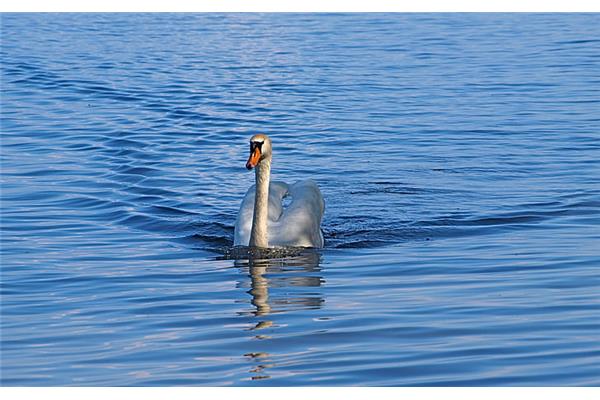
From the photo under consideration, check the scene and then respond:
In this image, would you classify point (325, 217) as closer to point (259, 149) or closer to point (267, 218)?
point (267, 218)

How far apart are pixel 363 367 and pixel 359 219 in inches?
248

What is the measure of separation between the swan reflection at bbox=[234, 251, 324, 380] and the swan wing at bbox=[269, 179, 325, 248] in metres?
0.21

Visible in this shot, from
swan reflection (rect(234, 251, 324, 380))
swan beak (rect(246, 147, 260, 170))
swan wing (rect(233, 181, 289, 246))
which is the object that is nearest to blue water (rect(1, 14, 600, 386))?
swan reflection (rect(234, 251, 324, 380))

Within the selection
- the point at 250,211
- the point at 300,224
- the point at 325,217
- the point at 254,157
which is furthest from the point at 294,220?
the point at 325,217

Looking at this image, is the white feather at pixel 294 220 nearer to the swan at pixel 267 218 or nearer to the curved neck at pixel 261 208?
the swan at pixel 267 218

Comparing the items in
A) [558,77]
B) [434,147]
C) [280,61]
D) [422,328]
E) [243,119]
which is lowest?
[422,328]

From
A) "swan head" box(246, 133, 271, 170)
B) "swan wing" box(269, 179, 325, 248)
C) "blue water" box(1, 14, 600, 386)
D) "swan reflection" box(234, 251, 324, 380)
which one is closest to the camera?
"blue water" box(1, 14, 600, 386)

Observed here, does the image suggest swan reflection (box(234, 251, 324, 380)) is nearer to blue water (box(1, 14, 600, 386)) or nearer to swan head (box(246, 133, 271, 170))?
blue water (box(1, 14, 600, 386))

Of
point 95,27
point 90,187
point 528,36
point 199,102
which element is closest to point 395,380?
point 90,187

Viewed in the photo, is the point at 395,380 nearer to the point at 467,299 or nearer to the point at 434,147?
the point at 467,299

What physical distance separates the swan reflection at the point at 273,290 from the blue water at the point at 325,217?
0.04m

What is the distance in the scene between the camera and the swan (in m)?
13.2

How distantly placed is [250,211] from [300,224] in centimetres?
68

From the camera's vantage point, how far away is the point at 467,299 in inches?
430
